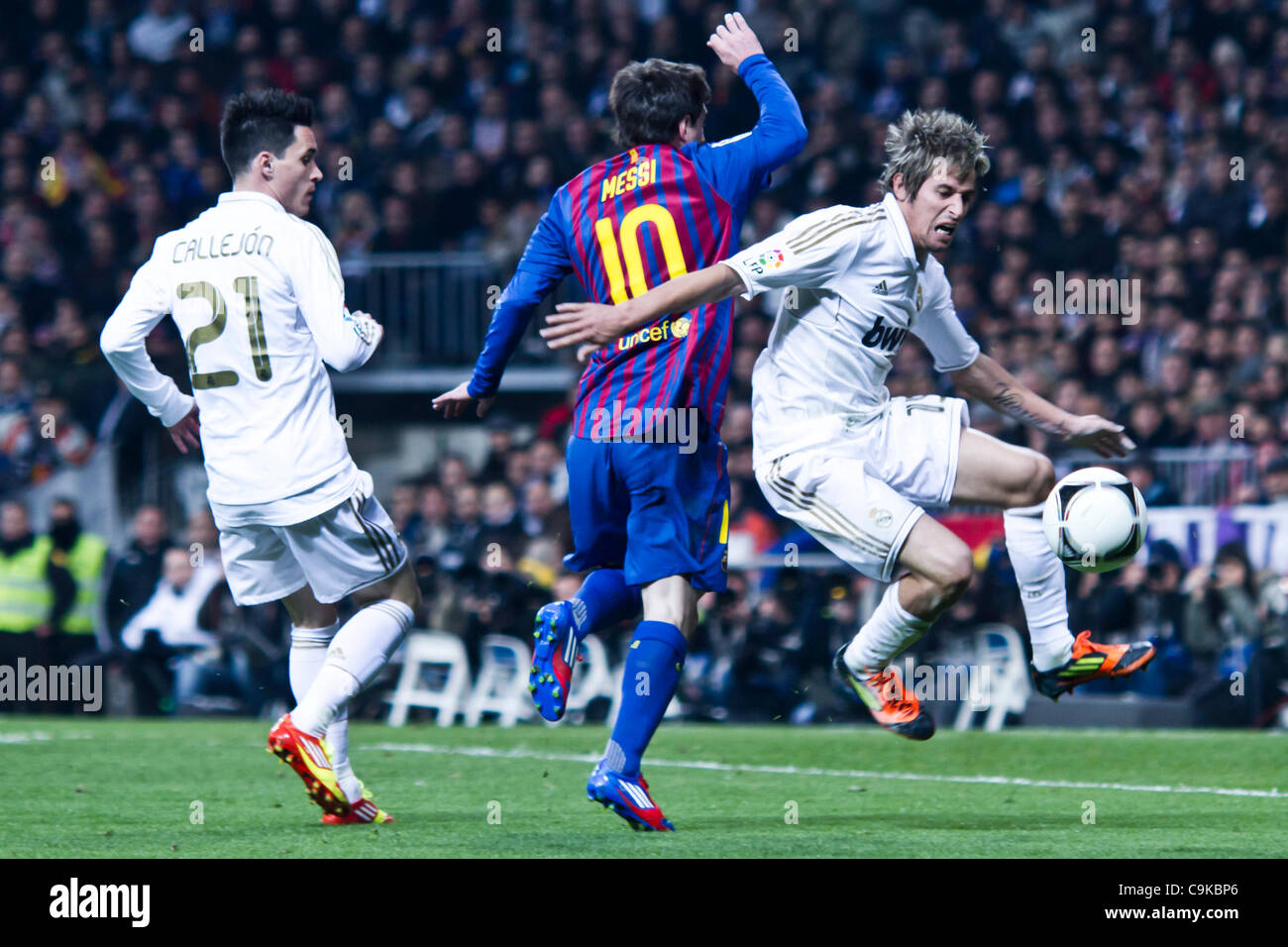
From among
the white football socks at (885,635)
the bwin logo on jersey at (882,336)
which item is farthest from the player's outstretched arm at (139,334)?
the white football socks at (885,635)

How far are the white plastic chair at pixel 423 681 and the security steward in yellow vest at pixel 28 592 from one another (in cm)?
241

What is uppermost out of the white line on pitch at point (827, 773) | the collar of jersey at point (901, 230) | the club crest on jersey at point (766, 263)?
the collar of jersey at point (901, 230)

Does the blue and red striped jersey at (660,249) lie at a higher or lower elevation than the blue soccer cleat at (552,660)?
higher

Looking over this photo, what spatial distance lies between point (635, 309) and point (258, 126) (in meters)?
1.47

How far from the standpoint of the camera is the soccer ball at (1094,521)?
5613mm

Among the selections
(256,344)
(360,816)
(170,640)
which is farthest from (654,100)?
(170,640)

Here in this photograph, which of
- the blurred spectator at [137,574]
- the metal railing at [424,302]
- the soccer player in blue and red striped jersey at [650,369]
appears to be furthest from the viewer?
the metal railing at [424,302]

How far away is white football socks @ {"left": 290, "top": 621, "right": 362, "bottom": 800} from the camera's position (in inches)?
223

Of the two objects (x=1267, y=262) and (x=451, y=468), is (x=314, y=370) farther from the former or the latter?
(x=1267, y=262)

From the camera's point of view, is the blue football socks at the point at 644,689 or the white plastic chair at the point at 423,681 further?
the white plastic chair at the point at 423,681

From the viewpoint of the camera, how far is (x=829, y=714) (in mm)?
11164

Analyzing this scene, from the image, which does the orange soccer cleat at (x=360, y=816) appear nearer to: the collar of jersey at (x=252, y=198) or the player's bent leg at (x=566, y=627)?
the player's bent leg at (x=566, y=627)

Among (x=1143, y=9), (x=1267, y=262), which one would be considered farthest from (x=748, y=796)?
(x=1143, y=9)

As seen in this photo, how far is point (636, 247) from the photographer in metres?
5.56
